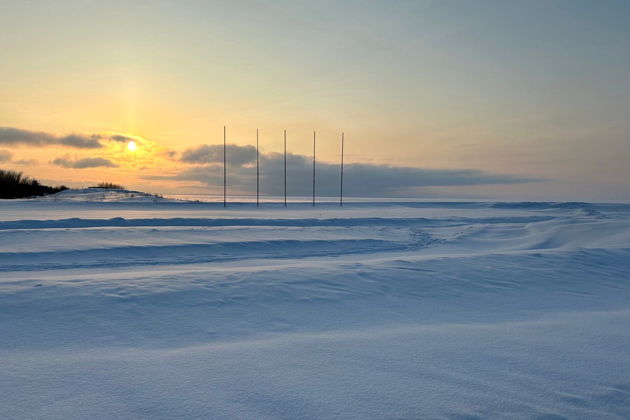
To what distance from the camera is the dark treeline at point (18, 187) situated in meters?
27.8

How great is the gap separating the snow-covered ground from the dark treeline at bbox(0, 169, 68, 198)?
2521 centimetres

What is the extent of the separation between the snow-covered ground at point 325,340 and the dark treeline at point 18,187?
2521 centimetres

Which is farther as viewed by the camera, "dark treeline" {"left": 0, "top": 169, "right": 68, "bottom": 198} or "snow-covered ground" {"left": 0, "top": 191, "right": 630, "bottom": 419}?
"dark treeline" {"left": 0, "top": 169, "right": 68, "bottom": 198}

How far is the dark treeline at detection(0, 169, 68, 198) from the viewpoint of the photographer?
91.3 feet

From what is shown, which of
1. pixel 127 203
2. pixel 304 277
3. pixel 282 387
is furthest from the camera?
pixel 127 203

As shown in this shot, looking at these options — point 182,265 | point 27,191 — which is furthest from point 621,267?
point 27,191

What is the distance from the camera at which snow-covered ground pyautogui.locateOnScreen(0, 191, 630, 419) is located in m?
2.16

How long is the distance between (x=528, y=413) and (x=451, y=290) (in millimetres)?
2951

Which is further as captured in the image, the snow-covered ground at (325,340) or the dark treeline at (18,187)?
the dark treeline at (18,187)

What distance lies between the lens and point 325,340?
312 centimetres

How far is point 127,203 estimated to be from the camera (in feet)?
80.8

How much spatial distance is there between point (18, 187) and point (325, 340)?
107 feet

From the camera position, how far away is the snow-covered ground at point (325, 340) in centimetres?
216

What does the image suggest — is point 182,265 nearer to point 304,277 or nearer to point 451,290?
point 304,277
